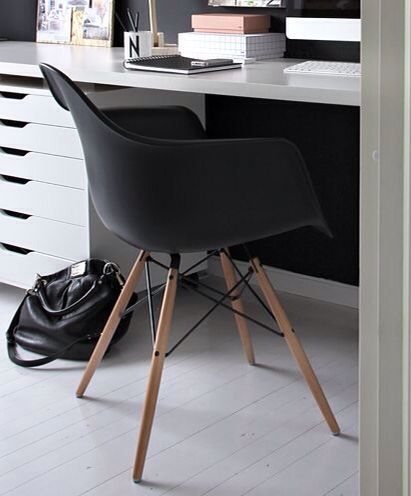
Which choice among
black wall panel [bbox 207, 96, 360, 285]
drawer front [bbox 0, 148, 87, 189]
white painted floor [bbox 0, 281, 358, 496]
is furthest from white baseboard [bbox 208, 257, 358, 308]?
drawer front [bbox 0, 148, 87, 189]

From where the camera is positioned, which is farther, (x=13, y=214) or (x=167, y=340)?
(x=13, y=214)

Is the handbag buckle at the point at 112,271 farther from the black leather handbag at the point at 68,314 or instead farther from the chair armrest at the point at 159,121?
the chair armrest at the point at 159,121

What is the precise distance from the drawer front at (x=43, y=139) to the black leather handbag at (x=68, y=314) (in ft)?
1.06

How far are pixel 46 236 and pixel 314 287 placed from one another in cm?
85

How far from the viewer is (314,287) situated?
3008 mm

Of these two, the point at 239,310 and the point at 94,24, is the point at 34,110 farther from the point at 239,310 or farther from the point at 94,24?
the point at 239,310

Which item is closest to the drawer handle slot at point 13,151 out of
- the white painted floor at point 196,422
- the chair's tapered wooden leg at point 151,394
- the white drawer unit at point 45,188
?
the white drawer unit at point 45,188

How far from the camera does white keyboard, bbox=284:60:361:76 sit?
226cm

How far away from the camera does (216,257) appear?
324 centimetres

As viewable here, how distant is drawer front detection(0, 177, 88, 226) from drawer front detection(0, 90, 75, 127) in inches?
7.4

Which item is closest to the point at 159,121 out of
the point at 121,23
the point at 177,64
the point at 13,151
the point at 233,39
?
the point at 177,64

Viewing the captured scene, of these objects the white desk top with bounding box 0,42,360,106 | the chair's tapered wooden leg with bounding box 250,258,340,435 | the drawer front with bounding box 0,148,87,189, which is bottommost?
the chair's tapered wooden leg with bounding box 250,258,340,435

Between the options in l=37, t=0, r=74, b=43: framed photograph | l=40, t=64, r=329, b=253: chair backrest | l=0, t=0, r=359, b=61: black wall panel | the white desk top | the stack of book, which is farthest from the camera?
l=37, t=0, r=74, b=43: framed photograph

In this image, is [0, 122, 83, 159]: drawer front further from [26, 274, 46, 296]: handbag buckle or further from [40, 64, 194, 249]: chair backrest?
[40, 64, 194, 249]: chair backrest
